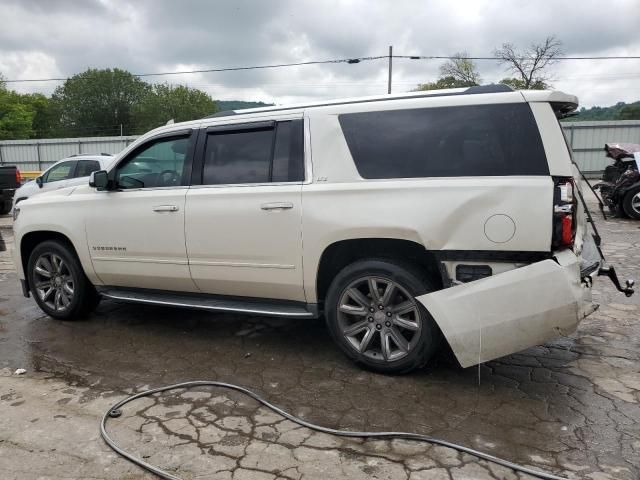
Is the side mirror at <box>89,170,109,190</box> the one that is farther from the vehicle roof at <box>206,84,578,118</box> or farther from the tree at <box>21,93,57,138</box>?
the tree at <box>21,93,57,138</box>

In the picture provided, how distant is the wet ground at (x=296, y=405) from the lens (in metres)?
2.77

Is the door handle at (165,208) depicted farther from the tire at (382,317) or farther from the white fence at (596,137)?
the white fence at (596,137)

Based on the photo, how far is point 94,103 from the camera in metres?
75.2

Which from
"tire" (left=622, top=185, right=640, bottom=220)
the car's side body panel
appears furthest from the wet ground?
"tire" (left=622, top=185, right=640, bottom=220)

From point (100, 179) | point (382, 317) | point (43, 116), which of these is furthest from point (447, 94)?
point (43, 116)

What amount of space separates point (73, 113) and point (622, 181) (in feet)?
256

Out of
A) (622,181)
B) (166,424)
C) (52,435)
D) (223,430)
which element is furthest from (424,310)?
(622,181)

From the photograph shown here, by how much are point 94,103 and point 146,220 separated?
79205 mm

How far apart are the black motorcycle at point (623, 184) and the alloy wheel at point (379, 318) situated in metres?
8.95

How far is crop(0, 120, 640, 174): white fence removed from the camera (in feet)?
71.7

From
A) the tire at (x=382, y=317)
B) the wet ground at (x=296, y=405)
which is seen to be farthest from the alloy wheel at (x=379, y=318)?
the wet ground at (x=296, y=405)

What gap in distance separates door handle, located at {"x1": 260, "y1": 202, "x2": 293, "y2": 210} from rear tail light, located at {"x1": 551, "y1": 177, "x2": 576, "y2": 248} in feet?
5.80

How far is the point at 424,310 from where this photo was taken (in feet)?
11.7

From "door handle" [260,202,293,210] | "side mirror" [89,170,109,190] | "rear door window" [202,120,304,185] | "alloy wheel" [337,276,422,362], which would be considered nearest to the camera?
"alloy wheel" [337,276,422,362]
